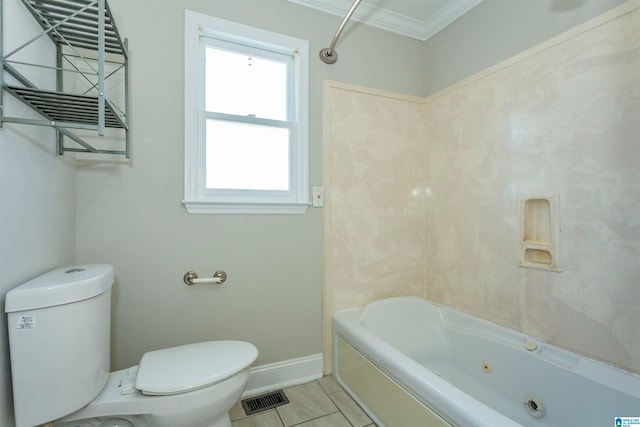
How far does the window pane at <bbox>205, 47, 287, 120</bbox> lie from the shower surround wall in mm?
336

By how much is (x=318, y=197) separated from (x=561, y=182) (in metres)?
1.27

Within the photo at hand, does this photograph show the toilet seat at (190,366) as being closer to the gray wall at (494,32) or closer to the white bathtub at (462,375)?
the white bathtub at (462,375)

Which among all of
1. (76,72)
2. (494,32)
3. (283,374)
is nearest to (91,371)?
(283,374)

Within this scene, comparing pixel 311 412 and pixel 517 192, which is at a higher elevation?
pixel 517 192

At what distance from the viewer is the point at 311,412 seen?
1530 millimetres

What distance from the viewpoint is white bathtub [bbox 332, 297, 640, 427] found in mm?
1088

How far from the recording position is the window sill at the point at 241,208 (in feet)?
5.10

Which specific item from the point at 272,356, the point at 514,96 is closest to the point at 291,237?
the point at 272,356

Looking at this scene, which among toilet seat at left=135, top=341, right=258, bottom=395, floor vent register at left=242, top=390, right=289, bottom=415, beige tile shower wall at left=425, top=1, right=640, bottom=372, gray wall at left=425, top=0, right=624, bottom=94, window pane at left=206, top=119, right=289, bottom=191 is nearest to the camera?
toilet seat at left=135, top=341, right=258, bottom=395

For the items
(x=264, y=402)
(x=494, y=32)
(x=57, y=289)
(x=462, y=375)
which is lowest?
(x=264, y=402)

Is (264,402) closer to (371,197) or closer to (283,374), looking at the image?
(283,374)

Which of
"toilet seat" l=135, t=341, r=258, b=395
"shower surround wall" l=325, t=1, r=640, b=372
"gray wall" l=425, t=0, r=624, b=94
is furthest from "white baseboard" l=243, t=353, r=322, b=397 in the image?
"gray wall" l=425, t=0, r=624, b=94

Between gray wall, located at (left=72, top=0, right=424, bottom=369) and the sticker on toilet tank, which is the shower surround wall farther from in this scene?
the sticker on toilet tank

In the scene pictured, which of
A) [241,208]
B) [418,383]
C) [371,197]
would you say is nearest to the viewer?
[418,383]
